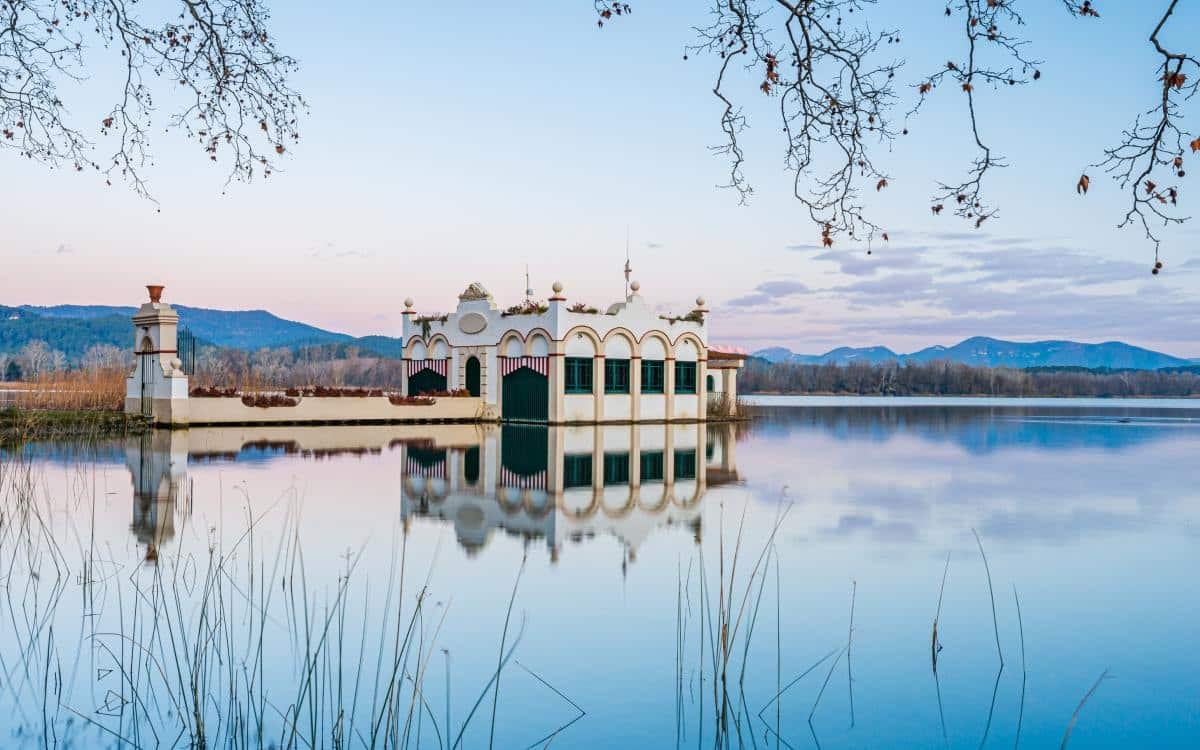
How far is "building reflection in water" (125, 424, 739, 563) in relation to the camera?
439 inches

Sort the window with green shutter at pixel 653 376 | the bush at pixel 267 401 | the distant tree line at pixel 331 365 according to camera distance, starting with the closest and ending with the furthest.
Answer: the bush at pixel 267 401 < the window with green shutter at pixel 653 376 < the distant tree line at pixel 331 365

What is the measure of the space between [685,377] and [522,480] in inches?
903

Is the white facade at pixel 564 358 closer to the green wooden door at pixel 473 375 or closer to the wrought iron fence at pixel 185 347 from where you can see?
the green wooden door at pixel 473 375

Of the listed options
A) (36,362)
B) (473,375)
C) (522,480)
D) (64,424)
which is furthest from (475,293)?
(36,362)

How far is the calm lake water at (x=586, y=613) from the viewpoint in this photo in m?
5.02

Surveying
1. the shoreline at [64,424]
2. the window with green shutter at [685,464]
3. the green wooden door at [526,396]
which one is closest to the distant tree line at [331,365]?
the green wooden door at [526,396]

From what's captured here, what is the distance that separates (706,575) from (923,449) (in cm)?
1860

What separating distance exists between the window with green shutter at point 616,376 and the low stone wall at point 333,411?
4.36 m

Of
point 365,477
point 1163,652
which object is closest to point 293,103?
point 1163,652

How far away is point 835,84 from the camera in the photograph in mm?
5117

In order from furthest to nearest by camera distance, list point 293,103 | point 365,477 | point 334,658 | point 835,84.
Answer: point 365,477 → point 334,658 → point 293,103 → point 835,84

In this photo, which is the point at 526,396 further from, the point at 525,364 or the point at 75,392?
the point at 75,392

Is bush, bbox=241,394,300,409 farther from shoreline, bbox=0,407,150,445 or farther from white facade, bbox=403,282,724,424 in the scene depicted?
white facade, bbox=403,282,724,424

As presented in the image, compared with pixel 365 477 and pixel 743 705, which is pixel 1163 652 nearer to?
pixel 743 705
